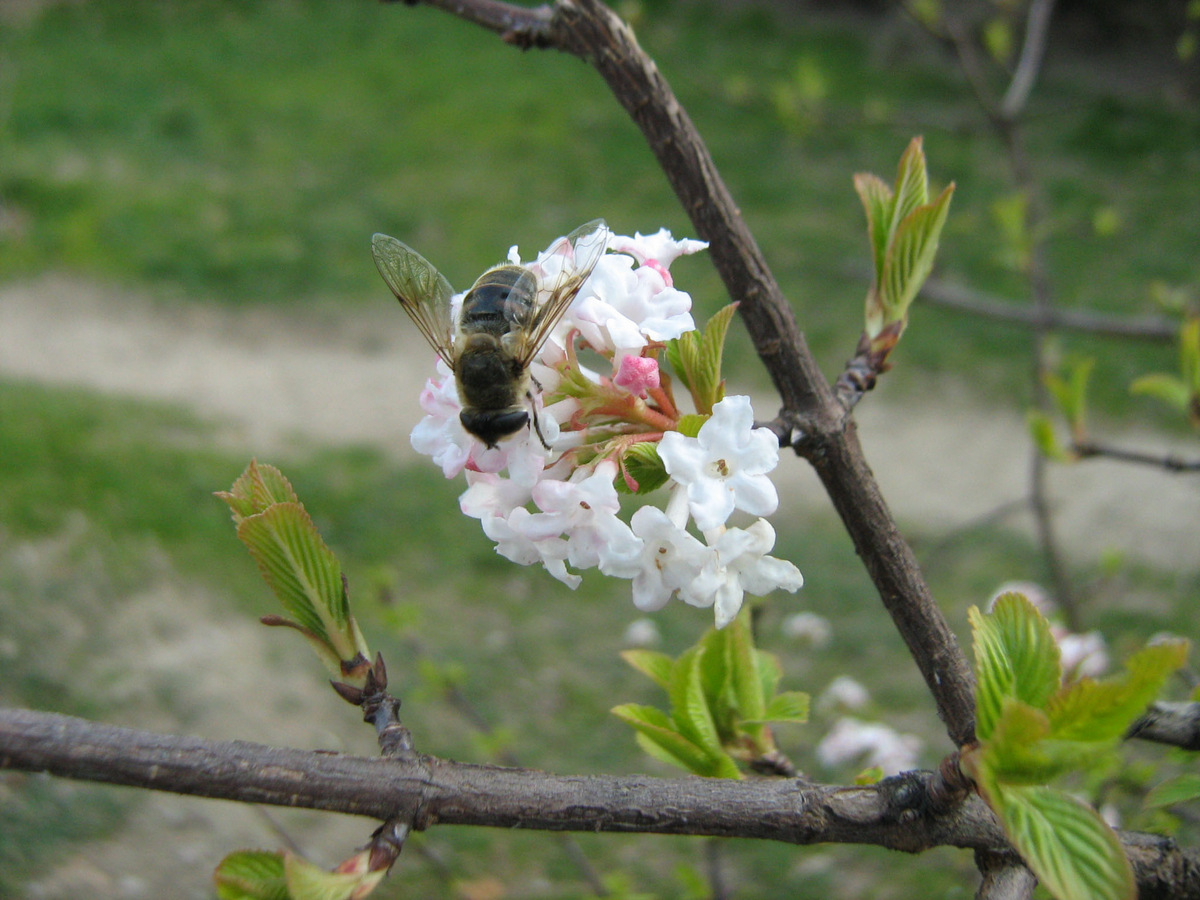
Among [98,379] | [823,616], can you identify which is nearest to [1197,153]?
[823,616]

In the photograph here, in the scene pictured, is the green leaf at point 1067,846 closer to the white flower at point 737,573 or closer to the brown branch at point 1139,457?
the white flower at point 737,573

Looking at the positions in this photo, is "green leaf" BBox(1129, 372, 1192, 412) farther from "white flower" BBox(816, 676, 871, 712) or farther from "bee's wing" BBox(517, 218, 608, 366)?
"white flower" BBox(816, 676, 871, 712)

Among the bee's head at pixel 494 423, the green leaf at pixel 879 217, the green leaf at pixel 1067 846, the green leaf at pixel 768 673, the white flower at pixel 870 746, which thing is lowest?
the white flower at pixel 870 746

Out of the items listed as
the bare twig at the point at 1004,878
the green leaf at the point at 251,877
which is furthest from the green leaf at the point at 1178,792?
the green leaf at the point at 251,877

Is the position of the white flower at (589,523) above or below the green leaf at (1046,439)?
above

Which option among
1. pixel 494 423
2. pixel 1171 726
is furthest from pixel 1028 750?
pixel 494 423

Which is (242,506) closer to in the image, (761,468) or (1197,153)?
(761,468)

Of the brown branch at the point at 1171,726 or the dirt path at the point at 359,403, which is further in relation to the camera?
the dirt path at the point at 359,403
